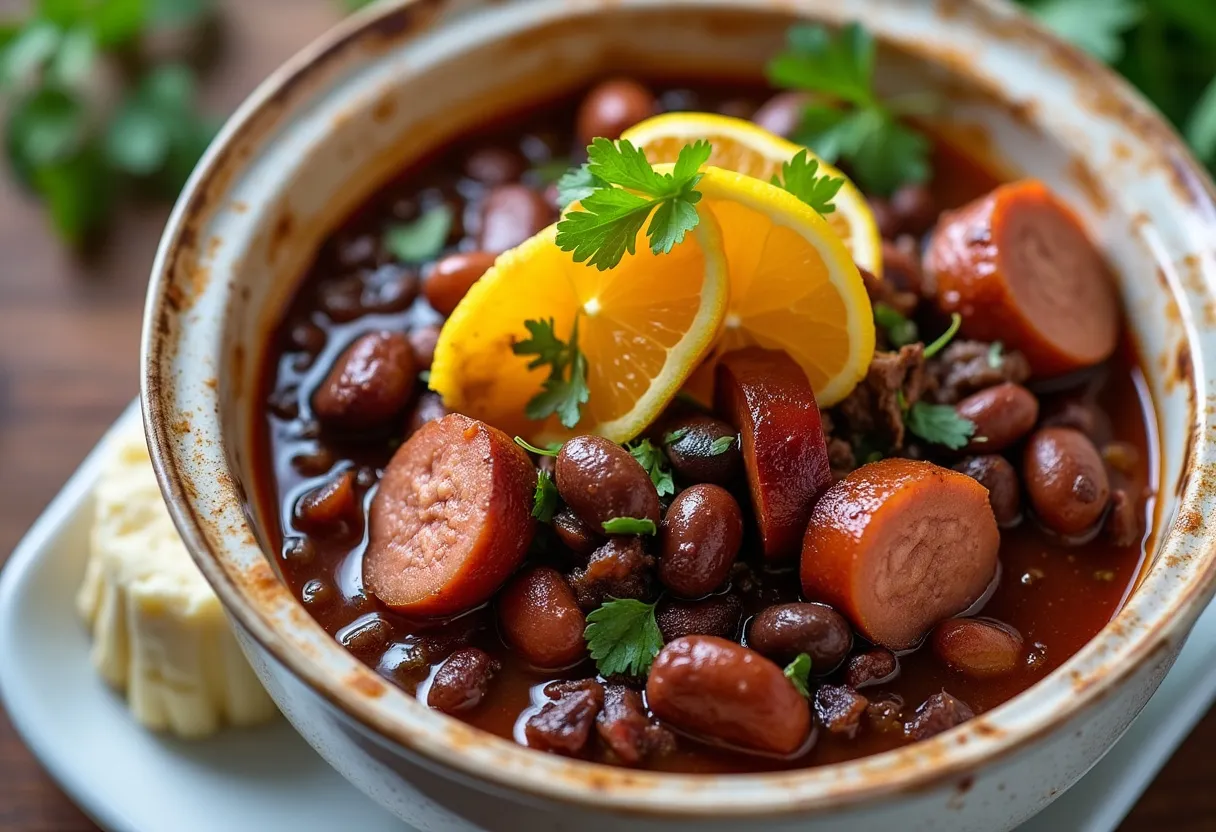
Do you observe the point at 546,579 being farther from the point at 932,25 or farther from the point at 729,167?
the point at 932,25

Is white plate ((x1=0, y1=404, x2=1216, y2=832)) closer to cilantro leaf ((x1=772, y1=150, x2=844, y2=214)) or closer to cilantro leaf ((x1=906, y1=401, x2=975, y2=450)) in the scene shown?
cilantro leaf ((x1=906, y1=401, x2=975, y2=450))

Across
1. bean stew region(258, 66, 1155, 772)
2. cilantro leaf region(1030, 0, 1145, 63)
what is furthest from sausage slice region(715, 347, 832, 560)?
cilantro leaf region(1030, 0, 1145, 63)

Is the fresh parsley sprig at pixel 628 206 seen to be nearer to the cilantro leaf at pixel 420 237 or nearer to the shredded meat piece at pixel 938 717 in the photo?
the cilantro leaf at pixel 420 237

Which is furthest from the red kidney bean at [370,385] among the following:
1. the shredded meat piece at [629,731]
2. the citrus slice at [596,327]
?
the shredded meat piece at [629,731]

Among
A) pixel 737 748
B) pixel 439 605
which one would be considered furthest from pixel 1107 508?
pixel 439 605

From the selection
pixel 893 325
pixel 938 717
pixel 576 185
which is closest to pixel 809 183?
pixel 893 325
